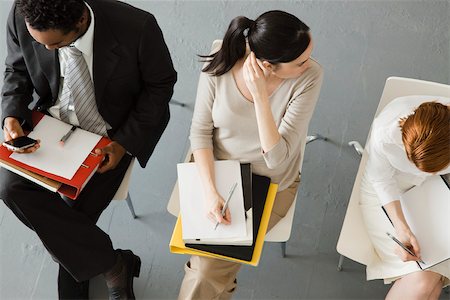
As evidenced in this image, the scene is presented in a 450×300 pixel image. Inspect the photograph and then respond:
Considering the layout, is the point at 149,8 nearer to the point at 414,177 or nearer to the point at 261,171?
the point at 261,171

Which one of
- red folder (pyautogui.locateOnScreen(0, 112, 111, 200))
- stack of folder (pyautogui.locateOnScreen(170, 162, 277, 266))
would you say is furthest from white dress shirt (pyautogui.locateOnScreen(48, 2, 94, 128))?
stack of folder (pyautogui.locateOnScreen(170, 162, 277, 266))

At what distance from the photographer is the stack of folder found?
1940 millimetres

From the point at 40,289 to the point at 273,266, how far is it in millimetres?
1076

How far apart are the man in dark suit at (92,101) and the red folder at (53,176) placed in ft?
0.23

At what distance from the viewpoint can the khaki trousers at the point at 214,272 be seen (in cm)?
211

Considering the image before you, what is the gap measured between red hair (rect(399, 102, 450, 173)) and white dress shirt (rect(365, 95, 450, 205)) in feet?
0.30

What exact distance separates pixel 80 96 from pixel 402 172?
3.98ft

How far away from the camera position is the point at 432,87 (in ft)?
6.84

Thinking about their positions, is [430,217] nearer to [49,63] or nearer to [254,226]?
[254,226]

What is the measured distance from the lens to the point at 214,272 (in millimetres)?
2111

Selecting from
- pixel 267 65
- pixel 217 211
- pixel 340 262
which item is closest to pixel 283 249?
pixel 340 262

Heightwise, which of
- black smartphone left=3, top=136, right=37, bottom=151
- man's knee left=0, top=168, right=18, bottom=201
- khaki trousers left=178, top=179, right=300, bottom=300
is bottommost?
khaki trousers left=178, top=179, right=300, bottom=300

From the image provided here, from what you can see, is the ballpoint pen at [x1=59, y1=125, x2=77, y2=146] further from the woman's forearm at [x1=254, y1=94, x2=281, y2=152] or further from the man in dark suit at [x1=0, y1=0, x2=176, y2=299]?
the woman's forearm at [x1=254, y1=94, x2=281, y2=152]

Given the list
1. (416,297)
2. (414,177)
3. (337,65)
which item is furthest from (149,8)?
(416,297)
